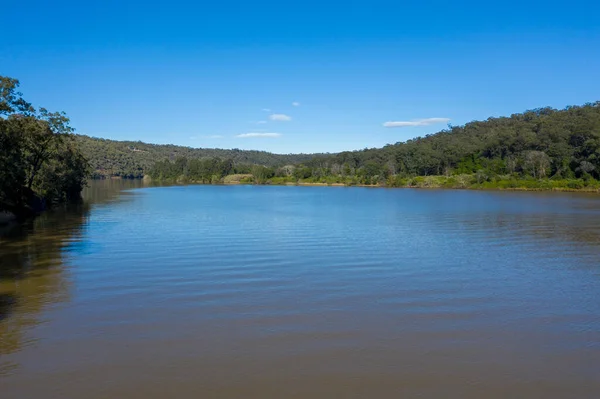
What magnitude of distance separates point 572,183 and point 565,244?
7397 cm

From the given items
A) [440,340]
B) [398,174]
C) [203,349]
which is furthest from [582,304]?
[398,174]

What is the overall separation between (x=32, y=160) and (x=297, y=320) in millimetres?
34315

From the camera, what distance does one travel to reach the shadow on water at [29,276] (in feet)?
30.1

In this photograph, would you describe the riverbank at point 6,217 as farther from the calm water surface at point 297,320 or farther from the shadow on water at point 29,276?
the calm water surface at point 297,320

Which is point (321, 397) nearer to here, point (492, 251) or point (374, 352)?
point (374, 352)

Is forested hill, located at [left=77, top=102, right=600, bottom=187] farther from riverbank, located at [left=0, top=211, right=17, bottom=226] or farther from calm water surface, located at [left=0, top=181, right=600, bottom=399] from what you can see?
calm water surface, located at [left=0, top=181, right=600, bottom=399]

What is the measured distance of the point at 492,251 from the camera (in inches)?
754

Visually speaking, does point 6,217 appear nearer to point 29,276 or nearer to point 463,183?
point 29,276

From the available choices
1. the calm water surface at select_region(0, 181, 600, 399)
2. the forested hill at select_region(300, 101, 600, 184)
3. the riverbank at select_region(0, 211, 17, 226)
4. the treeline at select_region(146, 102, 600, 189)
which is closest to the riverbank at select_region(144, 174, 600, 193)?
the treeline at select_region(146, 102, 600, 189)

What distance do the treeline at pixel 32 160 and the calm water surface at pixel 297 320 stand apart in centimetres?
989

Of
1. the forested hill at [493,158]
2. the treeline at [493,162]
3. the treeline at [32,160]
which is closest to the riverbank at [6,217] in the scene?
the treeline at [32,160]

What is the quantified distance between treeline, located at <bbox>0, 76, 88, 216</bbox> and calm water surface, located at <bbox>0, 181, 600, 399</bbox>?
9.89 m

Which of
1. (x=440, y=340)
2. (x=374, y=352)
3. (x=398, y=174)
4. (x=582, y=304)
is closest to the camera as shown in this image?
(x=374, y=352)

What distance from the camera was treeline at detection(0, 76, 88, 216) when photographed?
26.6 m
